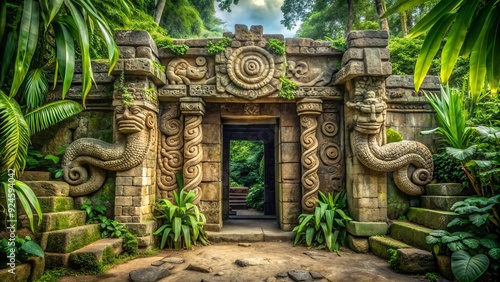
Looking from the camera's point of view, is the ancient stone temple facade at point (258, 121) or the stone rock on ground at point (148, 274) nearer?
the stone rock on ground at point (148, 274)

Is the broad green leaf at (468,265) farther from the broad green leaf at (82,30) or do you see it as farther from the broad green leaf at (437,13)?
the broad green leaf at (82,30)

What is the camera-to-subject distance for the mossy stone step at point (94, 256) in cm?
340

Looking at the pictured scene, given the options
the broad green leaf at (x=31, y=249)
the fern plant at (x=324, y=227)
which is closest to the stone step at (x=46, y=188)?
the broad green leaf at (x=31, y=249)

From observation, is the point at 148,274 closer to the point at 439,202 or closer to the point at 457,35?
the point at 457,35

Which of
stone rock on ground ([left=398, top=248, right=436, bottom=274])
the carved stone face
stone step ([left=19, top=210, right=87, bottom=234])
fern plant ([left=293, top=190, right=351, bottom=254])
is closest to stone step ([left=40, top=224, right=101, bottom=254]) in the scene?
stone step ([left=19, top=210, right=87, bottom=234])

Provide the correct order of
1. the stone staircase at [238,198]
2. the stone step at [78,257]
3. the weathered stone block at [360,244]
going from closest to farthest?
the stone step at [78,257] → the weathered stone block at [360,244] → the stone staircase at [238,198]

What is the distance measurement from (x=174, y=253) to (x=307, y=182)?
2.49 metres

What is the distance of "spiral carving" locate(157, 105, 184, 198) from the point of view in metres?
5.12

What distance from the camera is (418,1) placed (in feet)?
4.63

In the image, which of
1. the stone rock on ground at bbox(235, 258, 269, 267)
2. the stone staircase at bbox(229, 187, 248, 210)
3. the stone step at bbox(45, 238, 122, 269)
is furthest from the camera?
the stone staircase at bbox(229, 187, 248, 210)

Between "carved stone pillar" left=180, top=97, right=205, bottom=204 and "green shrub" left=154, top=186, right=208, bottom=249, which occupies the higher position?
"carved stone pillar" left=180, top=97, right=205, bottom=204

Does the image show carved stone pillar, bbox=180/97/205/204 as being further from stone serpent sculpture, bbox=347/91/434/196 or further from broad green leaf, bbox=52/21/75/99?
stone serpent sculpture, bbox=347/91/434/196

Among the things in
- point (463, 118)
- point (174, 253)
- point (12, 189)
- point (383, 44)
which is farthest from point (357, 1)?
point (12, 189)

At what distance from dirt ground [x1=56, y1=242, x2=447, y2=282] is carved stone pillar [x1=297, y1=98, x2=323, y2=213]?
34.6 inches
